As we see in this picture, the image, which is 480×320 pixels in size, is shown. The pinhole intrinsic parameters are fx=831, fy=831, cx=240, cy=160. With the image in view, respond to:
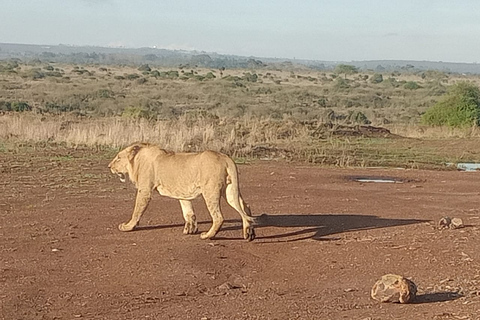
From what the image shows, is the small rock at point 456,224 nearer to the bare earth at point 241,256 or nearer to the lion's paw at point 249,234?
the bare earth at point 241,256

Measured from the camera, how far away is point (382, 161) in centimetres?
2428

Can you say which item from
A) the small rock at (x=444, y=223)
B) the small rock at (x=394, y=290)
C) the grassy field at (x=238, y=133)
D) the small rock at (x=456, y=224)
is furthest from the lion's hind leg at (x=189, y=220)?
the grassy field at (x=238, y=133)

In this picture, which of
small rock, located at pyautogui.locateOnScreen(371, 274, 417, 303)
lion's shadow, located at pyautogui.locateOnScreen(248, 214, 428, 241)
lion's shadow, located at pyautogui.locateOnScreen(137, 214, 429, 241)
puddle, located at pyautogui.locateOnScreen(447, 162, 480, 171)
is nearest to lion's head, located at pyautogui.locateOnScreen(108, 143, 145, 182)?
lion's shadow, located at pyautogui.locateOnScreen(137, 214, 429, 241)

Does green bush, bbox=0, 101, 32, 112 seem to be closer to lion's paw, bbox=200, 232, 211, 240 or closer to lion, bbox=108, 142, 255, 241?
lion, bbox=108, 142, 255, 241

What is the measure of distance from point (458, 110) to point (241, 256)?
30.2m

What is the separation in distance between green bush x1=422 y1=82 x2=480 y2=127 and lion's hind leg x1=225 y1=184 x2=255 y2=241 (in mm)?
28039

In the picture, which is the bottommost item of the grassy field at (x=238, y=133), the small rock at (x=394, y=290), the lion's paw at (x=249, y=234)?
→ the grassy field at (x=238, y=133)

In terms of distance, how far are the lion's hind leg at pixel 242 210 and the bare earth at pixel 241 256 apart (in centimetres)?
19

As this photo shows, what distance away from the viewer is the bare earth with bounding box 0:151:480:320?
26.1 ft

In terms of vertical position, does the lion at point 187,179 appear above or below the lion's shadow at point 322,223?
above

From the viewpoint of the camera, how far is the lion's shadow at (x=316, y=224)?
1161cm

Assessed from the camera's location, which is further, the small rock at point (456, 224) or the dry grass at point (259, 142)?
the dry grass at point (259, 142)

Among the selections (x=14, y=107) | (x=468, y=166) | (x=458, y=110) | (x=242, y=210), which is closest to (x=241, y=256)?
(x=242, y=210)

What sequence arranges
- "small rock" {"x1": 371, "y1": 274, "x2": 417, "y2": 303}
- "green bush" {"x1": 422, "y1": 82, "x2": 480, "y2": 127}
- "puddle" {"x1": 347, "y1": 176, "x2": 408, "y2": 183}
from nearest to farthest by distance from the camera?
"small rock" {"x1": 371, "y1": 274, "x2": 417, "y2": 303} → "puddle" {"x1": 347, "y1": 176, "x2": 408, "y2": 183} → "green bush" {"x1": 422, "y1": 82, "x2": 480, "y2": 127}
